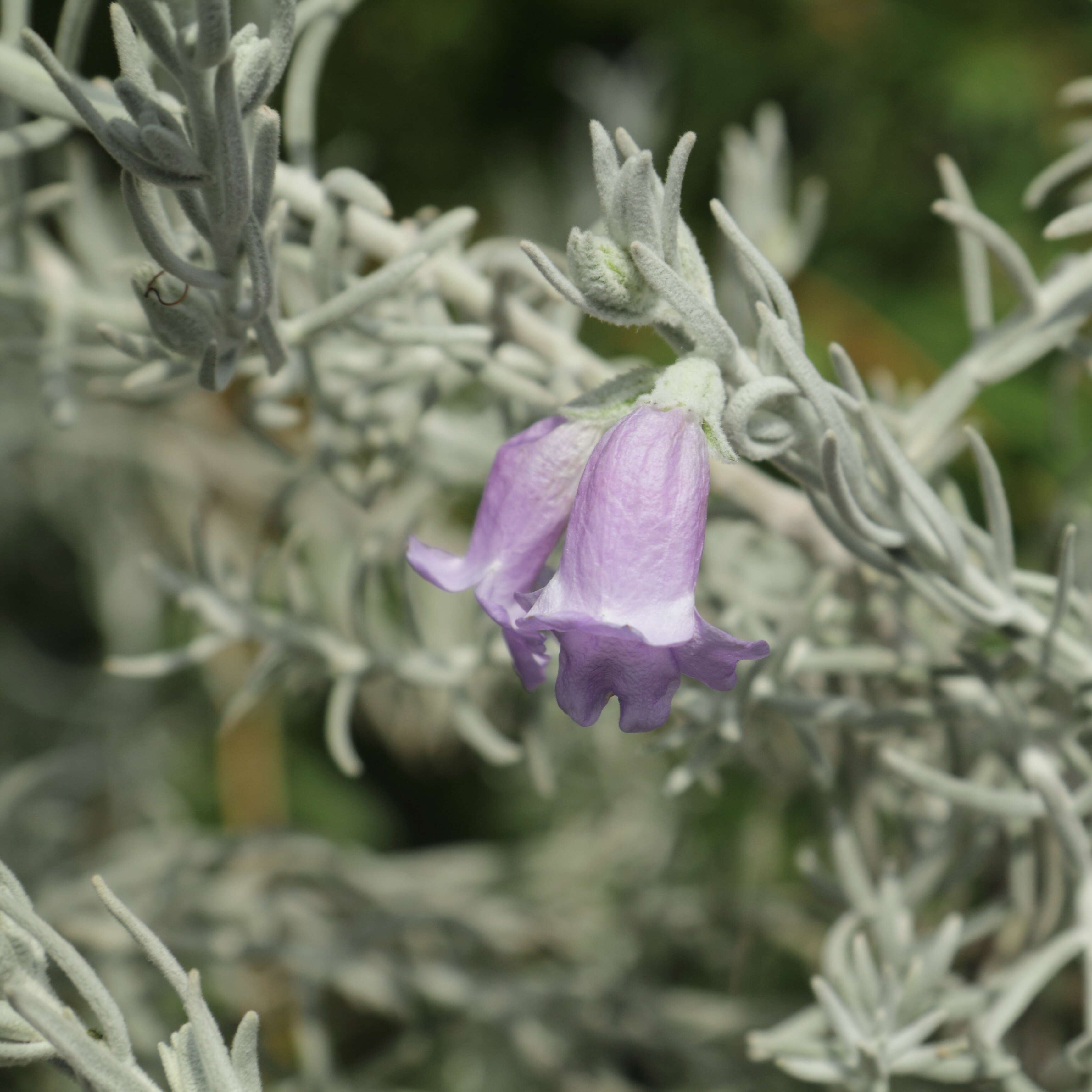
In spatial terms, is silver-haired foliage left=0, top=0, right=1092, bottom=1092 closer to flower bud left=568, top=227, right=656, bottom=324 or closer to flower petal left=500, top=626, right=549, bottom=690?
flower bud left=568, top=227, right=656, bottom=324

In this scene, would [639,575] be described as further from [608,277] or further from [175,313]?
[175,313]

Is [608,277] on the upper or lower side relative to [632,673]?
upper

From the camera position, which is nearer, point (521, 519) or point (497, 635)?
point (521, 519)

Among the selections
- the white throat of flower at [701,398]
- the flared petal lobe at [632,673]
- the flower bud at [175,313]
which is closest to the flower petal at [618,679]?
the flared petal lobe at [632,673]

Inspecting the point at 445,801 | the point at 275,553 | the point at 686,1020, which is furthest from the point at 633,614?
the point at 445,801

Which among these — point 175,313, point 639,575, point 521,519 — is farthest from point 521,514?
point 175,313

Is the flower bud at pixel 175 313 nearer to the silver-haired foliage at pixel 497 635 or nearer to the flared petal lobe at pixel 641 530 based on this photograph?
the silver-haired foliage at pixel 497 635
